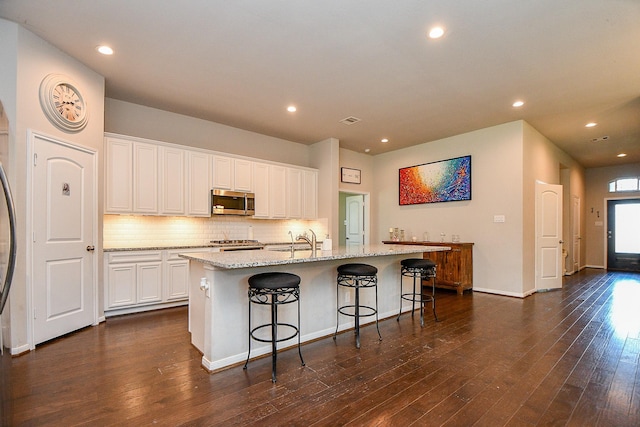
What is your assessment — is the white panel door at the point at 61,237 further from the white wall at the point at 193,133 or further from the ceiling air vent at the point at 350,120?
the ceiling air vent at the point at 350,120

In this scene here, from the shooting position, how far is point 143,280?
4.16 meters

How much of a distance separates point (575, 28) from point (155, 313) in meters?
5.55

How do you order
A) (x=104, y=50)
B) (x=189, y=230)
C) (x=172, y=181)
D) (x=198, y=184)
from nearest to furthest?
(x=104, y=50)
(x=172, y=181)
(x=198, y=184)
(x=189, y=230)

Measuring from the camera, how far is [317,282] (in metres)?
3.28

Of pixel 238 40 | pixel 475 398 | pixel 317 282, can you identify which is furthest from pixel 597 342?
pixel 238 40

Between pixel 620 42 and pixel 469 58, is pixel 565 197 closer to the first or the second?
pixel 620 42

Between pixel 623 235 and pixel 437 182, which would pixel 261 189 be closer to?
pixel 437 182

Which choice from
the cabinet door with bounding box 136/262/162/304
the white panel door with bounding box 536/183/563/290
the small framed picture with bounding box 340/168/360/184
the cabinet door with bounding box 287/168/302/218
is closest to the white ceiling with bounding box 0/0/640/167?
the cabinet door with bounding box 287/168/302/218

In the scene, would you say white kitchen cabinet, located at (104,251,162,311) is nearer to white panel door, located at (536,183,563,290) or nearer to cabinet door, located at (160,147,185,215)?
cabinet door, located at (160,147,185,215)

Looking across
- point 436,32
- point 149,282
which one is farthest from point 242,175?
point 436,32

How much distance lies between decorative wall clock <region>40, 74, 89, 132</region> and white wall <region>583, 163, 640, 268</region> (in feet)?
39.5

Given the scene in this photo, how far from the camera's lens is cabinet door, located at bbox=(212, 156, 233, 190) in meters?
5.05

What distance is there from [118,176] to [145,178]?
1.06 feet

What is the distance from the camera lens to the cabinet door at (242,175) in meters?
5.29
